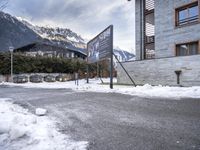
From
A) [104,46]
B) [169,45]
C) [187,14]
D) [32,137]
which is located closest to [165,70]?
[169,45]

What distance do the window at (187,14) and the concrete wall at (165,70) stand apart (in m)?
4.18

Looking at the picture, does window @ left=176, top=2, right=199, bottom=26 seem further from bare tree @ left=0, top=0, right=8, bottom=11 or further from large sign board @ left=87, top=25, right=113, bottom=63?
bare tree @ left=0, top=0, right=8, bottom=11

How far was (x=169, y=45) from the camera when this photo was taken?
1880cm

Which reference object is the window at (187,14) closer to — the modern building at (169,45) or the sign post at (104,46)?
the modern building at (169,45)

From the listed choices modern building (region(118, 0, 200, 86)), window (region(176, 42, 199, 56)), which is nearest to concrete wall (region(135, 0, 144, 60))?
modern building (region(118, 0, 200, 86))

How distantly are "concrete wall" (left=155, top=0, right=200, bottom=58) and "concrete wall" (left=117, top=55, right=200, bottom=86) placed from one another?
2445 mm

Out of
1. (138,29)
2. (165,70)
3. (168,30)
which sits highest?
(138,29)

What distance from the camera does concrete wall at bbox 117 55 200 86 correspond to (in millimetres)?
14547

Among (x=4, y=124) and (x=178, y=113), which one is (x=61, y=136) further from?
(x=178, y=113)

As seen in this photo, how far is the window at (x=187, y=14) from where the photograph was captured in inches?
679

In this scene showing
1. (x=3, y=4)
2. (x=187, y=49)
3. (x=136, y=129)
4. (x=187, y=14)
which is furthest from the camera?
(x=187, y=14)

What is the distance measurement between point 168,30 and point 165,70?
4526 millimetres

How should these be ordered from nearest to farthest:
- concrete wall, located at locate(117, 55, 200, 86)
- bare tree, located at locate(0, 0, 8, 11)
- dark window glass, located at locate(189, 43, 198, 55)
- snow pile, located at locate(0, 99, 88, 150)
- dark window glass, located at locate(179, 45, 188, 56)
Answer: snow pile, located at locate(0, 99, 88, 150), bare tree, located at locate(0, 0, 8, 11), concrete wall, located at locate(117, 55, 200, 86), dark window glass, located at locate(189, 43, 198, 55), dark window glass, located at locate(179, 45, 188, 56)

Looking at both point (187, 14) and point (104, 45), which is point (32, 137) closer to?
point (104, 45)
